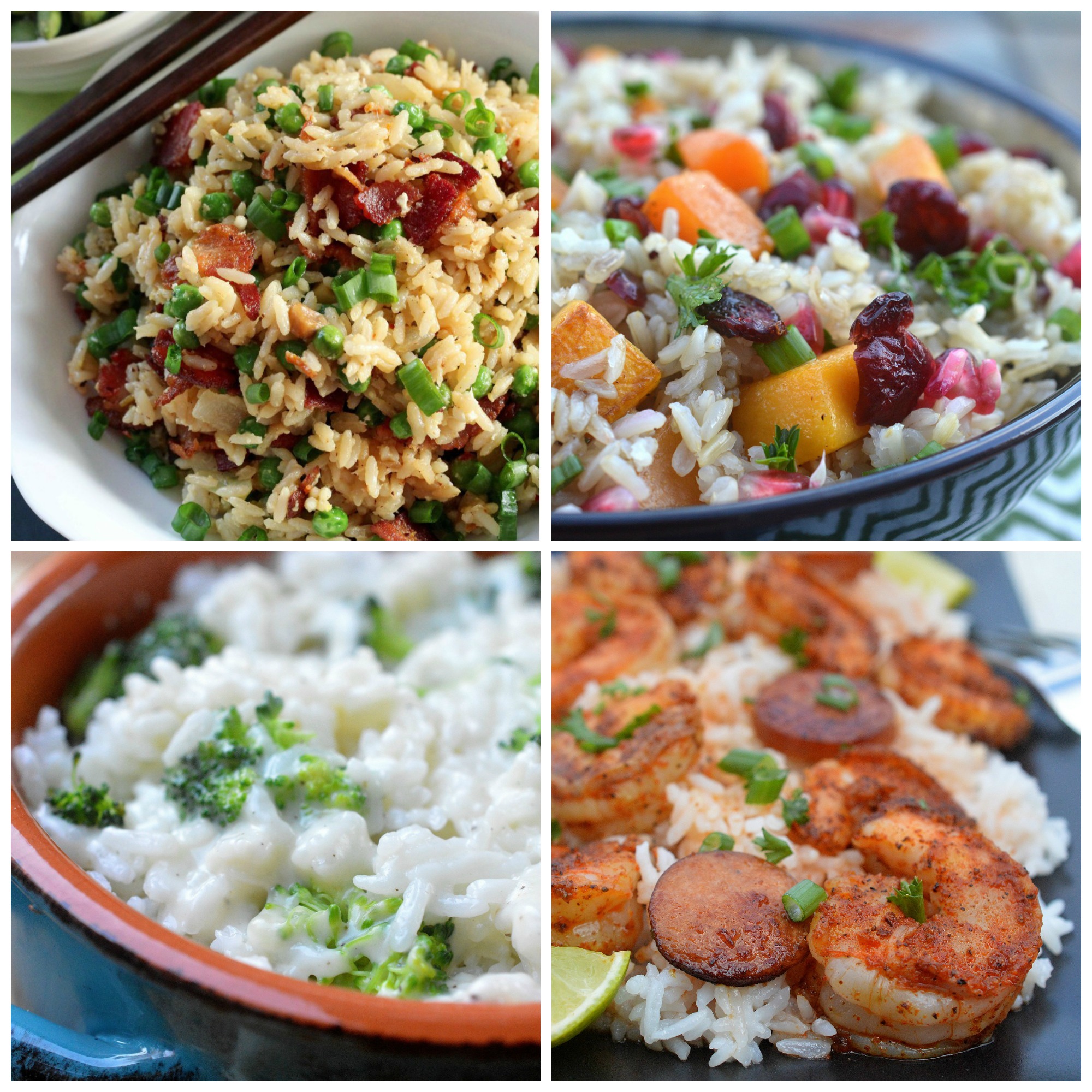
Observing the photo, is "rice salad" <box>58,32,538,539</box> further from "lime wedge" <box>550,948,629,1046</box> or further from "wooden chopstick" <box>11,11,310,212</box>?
"lime wedge" <box>550,948,629,1046</box>

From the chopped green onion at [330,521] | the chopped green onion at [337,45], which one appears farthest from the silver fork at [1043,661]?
the chopped green onion at [337,45]

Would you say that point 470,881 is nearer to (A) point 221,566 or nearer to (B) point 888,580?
(A) point 221,566

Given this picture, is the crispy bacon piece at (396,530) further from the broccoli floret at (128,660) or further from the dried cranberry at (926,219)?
the dried cranberry at (926,219)

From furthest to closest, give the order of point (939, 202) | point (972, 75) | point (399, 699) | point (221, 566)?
point (972, 75)
point (221, 566)
point (939, 202)
point (399, 699)

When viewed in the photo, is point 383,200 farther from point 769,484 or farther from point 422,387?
point 769,484

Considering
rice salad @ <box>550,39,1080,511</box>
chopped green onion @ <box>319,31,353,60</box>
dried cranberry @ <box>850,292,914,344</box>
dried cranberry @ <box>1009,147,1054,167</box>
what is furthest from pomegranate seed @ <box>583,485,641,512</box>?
dried cranberry @ <box>1009,147,1054,167</box>

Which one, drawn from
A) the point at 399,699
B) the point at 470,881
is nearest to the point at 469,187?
the point at 399,699
